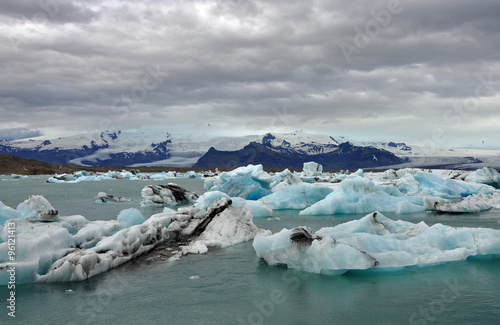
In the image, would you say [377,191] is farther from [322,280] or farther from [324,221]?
[322,280]

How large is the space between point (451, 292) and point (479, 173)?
28.7 meters

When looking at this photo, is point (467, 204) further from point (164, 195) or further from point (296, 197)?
point (164, 195)

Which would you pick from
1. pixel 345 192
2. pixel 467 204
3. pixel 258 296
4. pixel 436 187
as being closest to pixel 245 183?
pixel 345 192

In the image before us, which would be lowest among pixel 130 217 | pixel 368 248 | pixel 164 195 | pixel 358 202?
pixel 164 195

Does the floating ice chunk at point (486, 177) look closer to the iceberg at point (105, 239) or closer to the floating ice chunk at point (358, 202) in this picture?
the floating ice chunk at point (358, 202)

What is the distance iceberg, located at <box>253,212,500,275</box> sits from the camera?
6.92m

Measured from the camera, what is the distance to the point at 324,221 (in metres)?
13.9

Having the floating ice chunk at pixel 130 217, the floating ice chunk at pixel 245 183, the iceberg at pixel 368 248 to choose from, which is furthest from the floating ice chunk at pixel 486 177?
the floating ice chunk at pixel 130 217

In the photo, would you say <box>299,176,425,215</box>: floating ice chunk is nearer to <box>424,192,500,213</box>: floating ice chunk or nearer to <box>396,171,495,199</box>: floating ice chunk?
<box>424,192,500,213</box>: floating ice chunk

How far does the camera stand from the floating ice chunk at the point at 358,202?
15.9m

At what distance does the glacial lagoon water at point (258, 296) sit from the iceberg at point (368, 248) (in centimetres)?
18

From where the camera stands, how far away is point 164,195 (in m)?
20.0

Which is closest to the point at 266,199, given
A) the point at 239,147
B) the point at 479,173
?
the point at 479,173

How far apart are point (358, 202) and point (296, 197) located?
3128 mm
